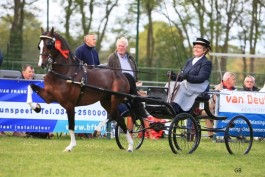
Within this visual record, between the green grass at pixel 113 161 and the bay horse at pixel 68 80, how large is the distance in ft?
2.23

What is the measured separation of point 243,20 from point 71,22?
803 centimetres

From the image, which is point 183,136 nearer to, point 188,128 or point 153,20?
point 188,128

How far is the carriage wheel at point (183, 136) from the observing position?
12469 millimetres

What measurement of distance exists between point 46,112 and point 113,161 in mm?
4919

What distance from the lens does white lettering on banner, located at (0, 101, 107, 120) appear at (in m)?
15.4

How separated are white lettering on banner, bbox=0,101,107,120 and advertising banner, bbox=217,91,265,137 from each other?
2.59 metres

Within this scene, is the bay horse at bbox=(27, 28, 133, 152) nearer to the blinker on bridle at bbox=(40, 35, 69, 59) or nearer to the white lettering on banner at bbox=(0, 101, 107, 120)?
the blinker on bridle at bbox=(40, 35, 69, 59)

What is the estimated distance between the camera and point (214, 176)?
9633 millimetres

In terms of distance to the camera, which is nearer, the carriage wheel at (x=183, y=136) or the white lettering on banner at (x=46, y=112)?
the carriage wheel at (x=183, y=136)

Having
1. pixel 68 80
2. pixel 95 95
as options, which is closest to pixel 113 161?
pixel 68 80

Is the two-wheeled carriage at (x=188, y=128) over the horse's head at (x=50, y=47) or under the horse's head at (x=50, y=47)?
under

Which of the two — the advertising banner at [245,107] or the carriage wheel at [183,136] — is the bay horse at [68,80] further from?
the advertising banner at [245,107]

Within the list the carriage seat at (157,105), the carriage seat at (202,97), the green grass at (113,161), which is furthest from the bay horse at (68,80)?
the carriage seat at (202,97)

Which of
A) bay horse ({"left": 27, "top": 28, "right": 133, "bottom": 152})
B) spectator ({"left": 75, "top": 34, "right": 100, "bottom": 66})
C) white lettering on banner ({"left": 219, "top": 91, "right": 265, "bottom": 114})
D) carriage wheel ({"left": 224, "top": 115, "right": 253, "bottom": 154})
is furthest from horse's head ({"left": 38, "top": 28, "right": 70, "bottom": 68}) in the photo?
white lettering on banner ({"left": 219, "top": 91, "right": 265, "bottom": 114})
